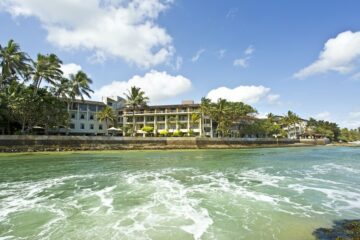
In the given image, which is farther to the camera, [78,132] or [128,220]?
[78,132]

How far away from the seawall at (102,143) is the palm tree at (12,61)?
1313 centimetres

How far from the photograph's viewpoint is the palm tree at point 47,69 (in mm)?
51469

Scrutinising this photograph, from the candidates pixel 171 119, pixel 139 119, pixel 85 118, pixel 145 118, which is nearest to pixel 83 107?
pixel 85 118

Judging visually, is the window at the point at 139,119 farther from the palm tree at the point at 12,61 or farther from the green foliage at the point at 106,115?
the palm tree at the point at 12,61

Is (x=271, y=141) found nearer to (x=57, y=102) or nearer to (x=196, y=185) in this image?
(x=57, y=102)

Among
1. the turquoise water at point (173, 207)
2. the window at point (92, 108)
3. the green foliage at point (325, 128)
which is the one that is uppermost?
the window at point (92, 108)

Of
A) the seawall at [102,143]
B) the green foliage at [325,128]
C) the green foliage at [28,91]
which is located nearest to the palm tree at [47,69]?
the green foliage at [28,91]

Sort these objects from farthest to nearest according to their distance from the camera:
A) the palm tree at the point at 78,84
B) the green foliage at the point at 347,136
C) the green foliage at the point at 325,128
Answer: the green foliage at the point at 347,136, the green foliage at the point at 325,128, the palm tree at the point at 78,84

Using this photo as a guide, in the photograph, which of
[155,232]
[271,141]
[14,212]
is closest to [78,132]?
[271,141]

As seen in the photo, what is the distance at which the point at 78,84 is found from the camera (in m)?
60.7

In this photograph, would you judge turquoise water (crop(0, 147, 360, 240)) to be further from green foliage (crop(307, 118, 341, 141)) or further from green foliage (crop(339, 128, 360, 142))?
green foliage (crop(339, 128, 360, 142))

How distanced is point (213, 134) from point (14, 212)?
76815mm

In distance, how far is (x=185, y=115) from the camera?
269 ft

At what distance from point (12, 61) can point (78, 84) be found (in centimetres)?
1467
